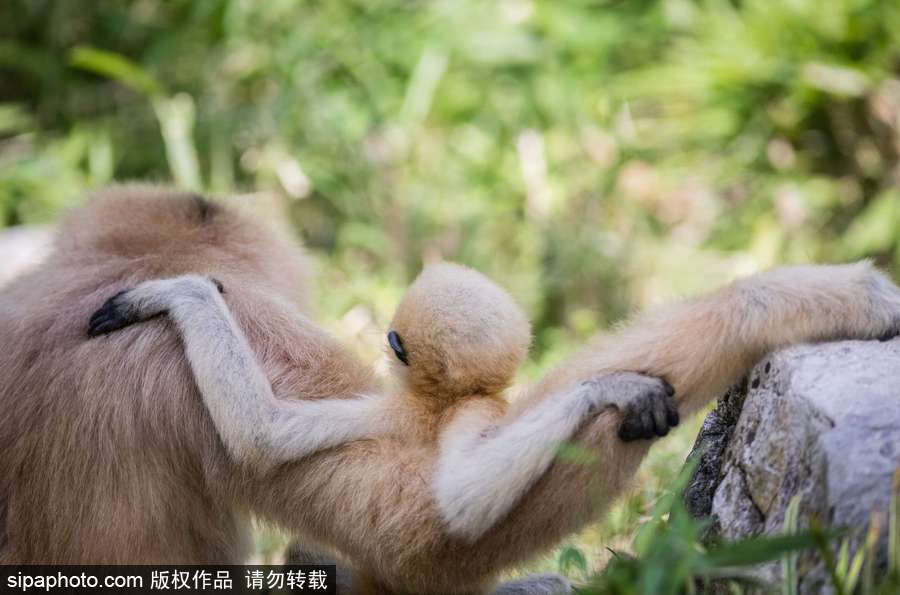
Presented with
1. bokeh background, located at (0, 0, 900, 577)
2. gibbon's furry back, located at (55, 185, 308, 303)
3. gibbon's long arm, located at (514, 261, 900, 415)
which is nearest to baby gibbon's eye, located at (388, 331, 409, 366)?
gibbon's long arm, located at (514, 261, 900, 415)

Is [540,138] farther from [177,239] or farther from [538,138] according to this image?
[177,239]

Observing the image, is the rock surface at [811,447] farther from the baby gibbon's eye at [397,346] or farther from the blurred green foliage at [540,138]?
the blurred green foliage at [540,138]

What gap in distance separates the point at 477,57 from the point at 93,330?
18.9 feet

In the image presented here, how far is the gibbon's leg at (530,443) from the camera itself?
111 inches

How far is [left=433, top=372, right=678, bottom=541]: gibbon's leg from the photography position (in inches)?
111

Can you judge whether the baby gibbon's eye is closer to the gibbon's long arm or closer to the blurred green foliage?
the gibbon's long arm

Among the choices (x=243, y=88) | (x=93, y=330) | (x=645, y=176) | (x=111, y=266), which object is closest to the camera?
(x=93, y=330)

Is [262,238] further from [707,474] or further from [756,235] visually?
[756,235]

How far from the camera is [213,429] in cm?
325

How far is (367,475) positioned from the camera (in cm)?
306

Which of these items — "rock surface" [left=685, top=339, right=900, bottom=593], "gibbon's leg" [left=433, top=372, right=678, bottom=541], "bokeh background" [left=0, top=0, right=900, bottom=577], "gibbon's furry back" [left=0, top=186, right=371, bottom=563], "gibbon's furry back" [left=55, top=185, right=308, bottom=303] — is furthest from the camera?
"bokeh background" [left=0, top=0, right=900, bottom=577]

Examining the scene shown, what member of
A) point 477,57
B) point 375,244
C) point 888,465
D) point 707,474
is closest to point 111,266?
point 707,474

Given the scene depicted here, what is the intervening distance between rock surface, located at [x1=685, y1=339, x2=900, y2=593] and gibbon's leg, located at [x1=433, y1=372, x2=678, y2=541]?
311mm

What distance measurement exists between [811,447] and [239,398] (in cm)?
156
